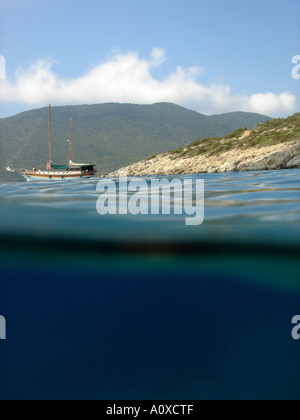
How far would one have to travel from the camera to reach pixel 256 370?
1.30m

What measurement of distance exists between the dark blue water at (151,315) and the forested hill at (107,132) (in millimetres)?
65221

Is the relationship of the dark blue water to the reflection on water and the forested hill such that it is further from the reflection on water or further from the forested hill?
the forested hill

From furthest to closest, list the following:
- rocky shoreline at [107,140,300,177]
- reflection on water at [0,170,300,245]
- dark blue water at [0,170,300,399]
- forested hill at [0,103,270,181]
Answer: forested hill at [0,103,270,181] < rocky shoreline at [107,140,300,177] < reflection on water at [0,170,300,245] < dark blue water at [0,170,300,399]

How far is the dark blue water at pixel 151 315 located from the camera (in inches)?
49.4

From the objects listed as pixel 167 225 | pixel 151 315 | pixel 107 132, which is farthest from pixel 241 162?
pixel 107 132

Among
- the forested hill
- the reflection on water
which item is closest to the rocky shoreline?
the reflection on water

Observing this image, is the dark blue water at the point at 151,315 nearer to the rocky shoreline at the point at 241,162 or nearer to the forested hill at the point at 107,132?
the rocky shoreline at the point at 241,162

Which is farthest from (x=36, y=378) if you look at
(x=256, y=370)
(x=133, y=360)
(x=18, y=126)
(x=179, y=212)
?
(x=18, y=126)

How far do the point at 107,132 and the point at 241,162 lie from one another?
238 ft

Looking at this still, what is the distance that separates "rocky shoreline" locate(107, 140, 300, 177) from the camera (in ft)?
59.4

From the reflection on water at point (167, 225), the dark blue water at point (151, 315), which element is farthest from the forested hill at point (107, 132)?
the dark blue water at point (151, 315)

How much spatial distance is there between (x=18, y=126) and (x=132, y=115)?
32.5m

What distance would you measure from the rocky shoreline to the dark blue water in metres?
16.3

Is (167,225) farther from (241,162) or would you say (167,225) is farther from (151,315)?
(241,162)
